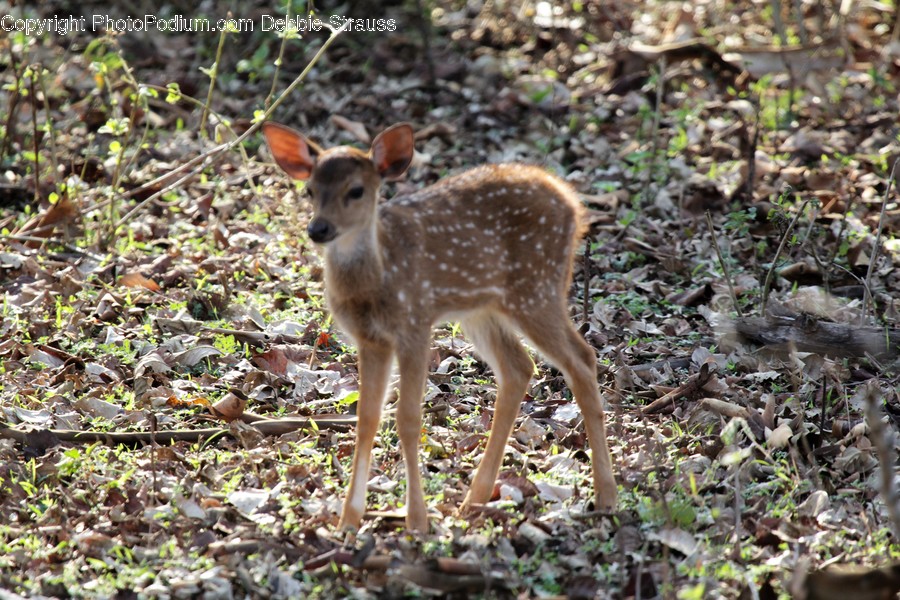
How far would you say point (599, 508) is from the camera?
502cm

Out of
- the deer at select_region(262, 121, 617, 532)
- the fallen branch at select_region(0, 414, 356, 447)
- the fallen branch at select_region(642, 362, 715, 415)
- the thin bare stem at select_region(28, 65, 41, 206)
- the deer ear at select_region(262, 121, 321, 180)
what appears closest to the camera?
the deer at select_region(262, 121, 617, 532)

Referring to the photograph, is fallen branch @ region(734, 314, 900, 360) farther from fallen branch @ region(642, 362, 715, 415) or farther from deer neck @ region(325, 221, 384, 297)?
deer neck @ region(325, 221, 384, 297)

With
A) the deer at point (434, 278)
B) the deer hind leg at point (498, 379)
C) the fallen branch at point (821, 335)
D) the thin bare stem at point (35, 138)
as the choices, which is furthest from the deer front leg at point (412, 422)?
the thin bare stem at point (35, 138)

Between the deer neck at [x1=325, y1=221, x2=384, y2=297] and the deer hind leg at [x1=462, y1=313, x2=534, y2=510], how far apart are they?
0.68 m

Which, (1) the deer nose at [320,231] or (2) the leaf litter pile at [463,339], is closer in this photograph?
(2) the leaf litter pile at [463,339]

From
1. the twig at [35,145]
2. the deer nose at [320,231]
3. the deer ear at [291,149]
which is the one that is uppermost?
the deer ear at [291,149]

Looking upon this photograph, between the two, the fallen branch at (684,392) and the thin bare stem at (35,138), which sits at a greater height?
the thin bare stem at (35,138)

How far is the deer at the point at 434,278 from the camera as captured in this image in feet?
16.3

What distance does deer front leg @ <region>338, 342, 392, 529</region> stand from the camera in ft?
16.0

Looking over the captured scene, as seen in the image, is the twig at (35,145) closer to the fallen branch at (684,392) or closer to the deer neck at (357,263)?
the deer neck at (357,263)

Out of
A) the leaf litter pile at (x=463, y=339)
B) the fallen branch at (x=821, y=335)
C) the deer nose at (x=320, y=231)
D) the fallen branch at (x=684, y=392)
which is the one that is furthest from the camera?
the fallen branch at (x=821, y=335)

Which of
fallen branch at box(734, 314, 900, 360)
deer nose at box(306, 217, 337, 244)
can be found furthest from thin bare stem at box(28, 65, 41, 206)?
fallen branch at box(734, 314, 900, 360)

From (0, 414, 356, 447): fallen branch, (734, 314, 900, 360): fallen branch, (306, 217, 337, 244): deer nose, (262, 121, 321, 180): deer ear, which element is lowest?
(0, 414, 356, 447): fallen branch

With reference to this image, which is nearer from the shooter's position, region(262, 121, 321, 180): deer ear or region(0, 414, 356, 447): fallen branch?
region(262, 121, 321, 180): deer ear
